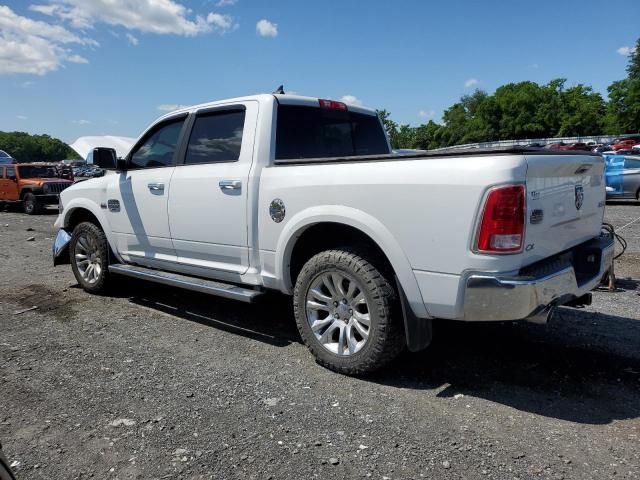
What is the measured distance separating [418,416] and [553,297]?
3.52 ft

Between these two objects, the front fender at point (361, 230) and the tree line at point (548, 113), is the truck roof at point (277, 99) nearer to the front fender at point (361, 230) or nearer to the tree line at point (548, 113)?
the front fender at point (361, 230)

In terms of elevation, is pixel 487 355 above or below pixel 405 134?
below

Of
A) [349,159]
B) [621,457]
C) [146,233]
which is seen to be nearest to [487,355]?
[621,457]

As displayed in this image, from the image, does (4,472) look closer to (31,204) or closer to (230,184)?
(230,184)

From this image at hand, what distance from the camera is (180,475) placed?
262 centimetres

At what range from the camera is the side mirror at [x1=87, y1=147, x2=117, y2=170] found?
17.5ft

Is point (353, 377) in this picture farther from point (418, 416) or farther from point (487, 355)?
point (487, 355)

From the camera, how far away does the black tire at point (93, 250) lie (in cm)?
582

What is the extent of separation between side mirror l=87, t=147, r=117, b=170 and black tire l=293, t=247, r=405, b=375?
2749 mm

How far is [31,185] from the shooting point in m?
18.3

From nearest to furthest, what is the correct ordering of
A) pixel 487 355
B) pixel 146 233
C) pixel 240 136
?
pixel 487 355 < pixel 240 136 < pixel 146 233

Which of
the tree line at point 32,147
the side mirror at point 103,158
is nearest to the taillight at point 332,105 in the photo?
the side mirror at point 103,158

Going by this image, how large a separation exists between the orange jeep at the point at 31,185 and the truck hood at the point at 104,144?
13416mm

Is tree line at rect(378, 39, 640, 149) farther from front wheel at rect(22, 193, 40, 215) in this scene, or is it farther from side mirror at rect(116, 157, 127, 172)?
side mirror at rect(116, 157, 127, 172)
